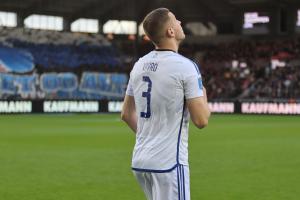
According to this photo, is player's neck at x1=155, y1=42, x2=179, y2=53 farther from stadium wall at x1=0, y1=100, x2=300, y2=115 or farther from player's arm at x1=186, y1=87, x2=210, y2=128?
stadium wall at x1=0, y1=100, x2=300, y2=115

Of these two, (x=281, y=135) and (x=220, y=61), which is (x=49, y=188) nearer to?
(x=281, y=135)

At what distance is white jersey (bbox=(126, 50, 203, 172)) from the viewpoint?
457 centimetres

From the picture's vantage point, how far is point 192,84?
4.52m

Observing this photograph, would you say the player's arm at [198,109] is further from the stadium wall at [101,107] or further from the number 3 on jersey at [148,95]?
the stadium wall at [101,107]

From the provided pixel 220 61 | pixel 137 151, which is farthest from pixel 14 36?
pixel 137 151

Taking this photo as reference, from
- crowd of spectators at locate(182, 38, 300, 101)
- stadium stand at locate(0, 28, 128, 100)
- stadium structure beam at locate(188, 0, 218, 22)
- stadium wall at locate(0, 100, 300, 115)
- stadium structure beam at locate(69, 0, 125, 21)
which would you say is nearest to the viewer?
stadium wall at locate(0, 100, 300, 115)

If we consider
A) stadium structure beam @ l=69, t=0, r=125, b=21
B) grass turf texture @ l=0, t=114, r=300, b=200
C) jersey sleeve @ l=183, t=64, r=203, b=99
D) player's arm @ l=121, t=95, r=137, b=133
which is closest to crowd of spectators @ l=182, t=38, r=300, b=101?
stadium structure beam @ l=69, t=0, r=125, b=21

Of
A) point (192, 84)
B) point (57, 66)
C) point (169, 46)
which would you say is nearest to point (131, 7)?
point (57, 66)

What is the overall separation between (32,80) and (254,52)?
21.3 m

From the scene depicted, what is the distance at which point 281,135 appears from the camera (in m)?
25.0

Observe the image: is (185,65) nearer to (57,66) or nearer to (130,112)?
(130,112)

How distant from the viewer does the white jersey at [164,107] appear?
4.57 metres

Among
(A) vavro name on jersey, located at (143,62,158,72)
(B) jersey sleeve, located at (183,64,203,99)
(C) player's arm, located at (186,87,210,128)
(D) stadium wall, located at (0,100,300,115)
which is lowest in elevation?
(D) stadium wall, located at (0,100,300,115)

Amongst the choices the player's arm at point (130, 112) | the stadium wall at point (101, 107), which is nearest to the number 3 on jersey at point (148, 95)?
the player's arm at point (130, 112)
